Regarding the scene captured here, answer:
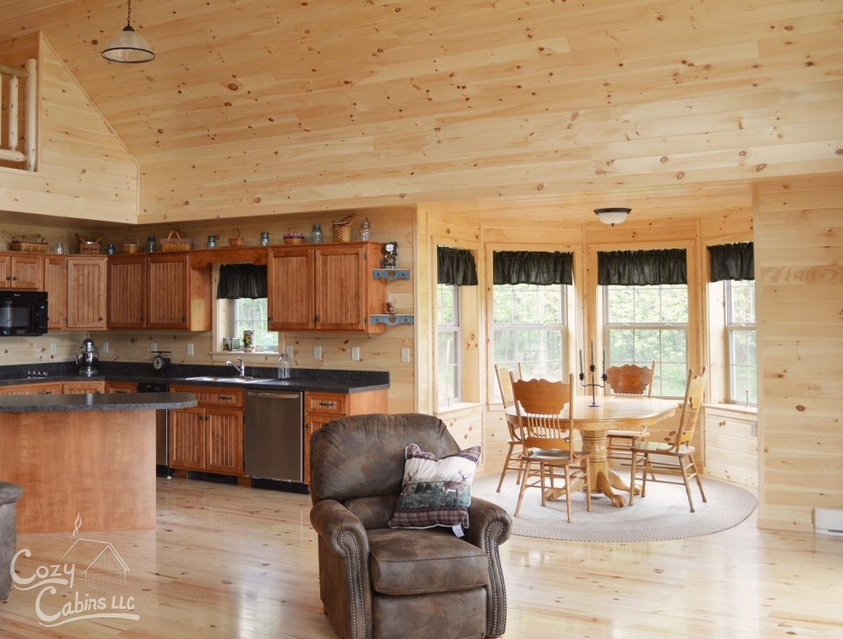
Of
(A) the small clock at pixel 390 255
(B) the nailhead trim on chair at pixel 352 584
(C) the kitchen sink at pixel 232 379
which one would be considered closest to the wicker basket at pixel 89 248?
(C) the kitchen sink at pixel 232 379

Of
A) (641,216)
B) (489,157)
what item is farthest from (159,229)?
(641,216)

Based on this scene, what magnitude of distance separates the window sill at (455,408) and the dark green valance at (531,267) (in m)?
1.21

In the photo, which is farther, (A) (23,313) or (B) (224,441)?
(A) (23,313)

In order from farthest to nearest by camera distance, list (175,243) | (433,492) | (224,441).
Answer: (175,243), (224,441), (433,492)

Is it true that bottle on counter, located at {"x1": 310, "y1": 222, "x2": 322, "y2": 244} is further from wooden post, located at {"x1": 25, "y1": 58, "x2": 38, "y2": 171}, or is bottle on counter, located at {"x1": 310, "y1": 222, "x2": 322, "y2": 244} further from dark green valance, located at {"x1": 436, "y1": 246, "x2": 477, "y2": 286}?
wooden post, located at {"x1": 25, "y1": 58, "x2": 38, "y2": 171}

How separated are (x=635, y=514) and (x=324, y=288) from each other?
3.08 meters

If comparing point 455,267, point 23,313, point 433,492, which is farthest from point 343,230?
point 433,492

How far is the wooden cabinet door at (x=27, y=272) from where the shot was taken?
Answer: 7875mm

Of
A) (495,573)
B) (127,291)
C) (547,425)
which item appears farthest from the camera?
(127,291)

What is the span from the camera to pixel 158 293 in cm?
812

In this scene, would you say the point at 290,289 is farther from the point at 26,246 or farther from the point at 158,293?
the point at 26,246

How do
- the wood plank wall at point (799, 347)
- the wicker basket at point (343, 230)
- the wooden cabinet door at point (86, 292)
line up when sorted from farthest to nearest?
the wooden cabinet door at point (86, 292) < the wicker basket at point (343, 230) < the wood plank wall at point (799, 347)

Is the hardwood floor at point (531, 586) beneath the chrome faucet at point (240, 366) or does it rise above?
beneath

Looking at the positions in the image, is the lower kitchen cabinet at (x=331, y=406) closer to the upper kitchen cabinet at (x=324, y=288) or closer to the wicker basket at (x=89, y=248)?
the upper kitchen cabinet at (x=324, y=288)
